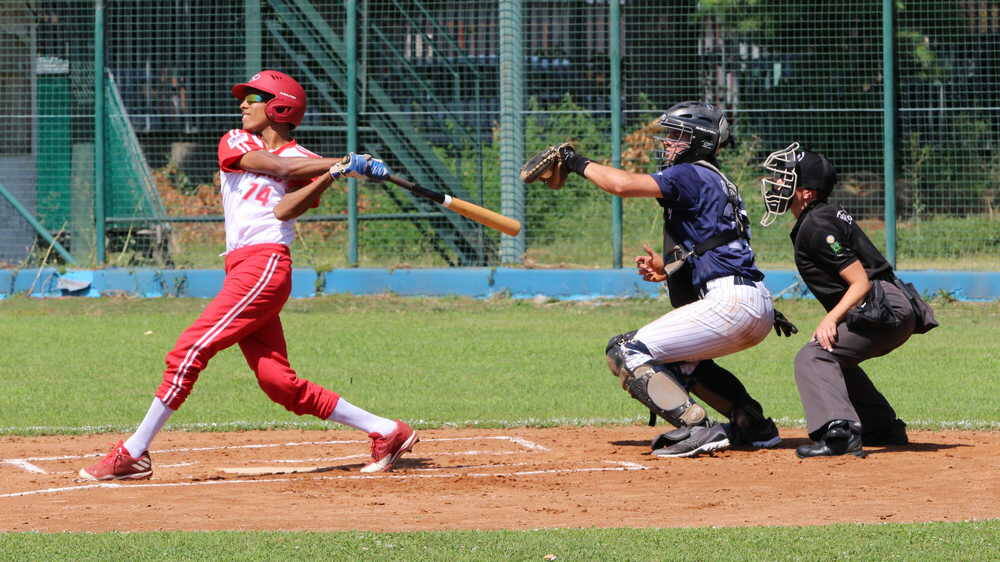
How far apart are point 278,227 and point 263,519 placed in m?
1.63

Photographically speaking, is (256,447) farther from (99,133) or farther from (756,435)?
(99,133)

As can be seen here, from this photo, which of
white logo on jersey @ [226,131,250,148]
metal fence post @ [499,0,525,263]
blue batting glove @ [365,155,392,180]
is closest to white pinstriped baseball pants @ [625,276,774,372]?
blue batting glove @ [365,155,392,180]

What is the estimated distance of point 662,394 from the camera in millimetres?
7395

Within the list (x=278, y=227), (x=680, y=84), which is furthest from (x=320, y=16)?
(x=278, y=227)

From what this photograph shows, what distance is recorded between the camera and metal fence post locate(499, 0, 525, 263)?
16453mm

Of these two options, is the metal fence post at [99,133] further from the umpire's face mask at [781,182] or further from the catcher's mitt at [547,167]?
the umpire's face mask at [781,182]

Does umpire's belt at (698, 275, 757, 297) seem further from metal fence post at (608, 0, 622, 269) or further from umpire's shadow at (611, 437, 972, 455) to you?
metal fence post at (608, 0, 622, 269)

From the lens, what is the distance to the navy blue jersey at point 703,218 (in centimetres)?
728

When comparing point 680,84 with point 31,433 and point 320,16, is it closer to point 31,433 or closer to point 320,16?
point 320,16

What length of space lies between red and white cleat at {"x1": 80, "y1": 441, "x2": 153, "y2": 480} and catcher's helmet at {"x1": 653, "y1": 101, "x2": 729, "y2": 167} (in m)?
3.10

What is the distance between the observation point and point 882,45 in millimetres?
16250

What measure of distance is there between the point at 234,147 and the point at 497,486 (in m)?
2.07

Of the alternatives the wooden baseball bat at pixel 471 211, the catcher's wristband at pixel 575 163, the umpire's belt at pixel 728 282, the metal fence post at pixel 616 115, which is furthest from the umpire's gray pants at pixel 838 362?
the metal fence post at pixel 616 115

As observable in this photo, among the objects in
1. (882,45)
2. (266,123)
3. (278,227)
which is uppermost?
(882,45)
